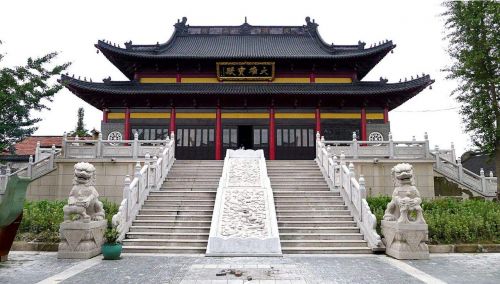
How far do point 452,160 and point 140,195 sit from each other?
45.7 feet

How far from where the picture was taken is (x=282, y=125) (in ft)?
65.1

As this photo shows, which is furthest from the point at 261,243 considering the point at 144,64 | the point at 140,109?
the point at 144,64

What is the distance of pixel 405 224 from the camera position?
26.9ft

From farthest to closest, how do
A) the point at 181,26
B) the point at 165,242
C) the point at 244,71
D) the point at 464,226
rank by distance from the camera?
the point at 181,26 → the point at 244,71 → the point at 464,226 → the point at 165,242

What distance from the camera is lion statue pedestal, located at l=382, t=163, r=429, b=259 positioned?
26.7 ft

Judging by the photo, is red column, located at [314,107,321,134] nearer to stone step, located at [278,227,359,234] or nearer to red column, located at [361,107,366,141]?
red column, located at [361,107,366,141]

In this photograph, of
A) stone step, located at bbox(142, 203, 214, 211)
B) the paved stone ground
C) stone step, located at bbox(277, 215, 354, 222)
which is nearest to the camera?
the paved stone ground

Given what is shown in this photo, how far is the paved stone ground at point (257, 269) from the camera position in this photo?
626 cm

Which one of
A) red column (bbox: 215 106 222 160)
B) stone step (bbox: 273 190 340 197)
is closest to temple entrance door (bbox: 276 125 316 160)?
red column (bbox: 215 106 222 160)

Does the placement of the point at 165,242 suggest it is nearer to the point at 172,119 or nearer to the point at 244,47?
the point at 172,119

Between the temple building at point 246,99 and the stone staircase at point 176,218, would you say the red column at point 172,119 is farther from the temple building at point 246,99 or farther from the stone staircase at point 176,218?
the stone staircase at point 176,218

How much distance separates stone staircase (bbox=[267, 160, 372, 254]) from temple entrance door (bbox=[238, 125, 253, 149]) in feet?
19.8

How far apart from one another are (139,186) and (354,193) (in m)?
6.44

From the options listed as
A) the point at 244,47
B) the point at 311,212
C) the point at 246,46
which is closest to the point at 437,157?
the point at 311,212
